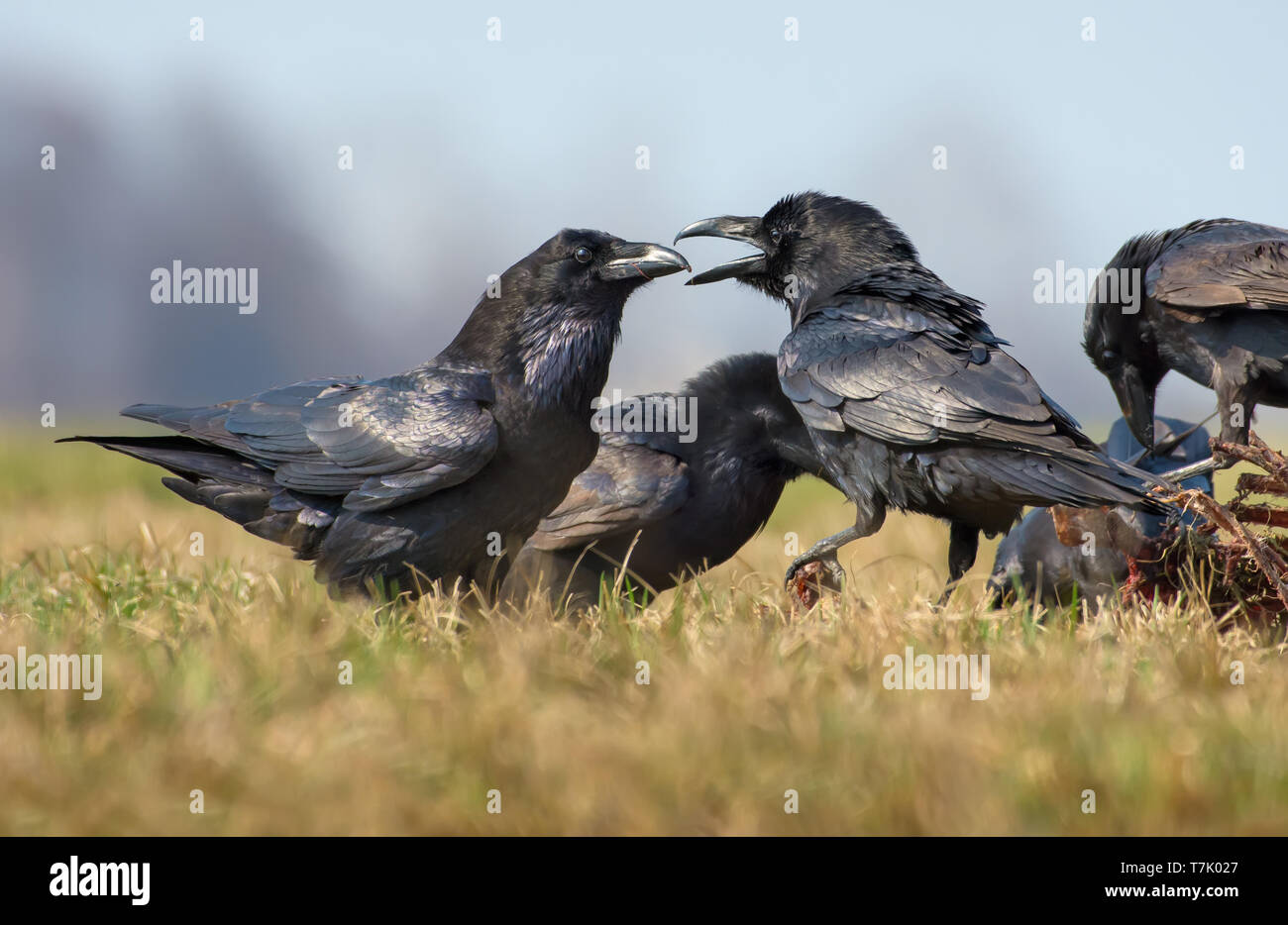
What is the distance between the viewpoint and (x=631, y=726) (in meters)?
2.96

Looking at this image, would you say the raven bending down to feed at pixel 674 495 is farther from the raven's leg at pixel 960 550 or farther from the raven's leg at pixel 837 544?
the raven's leg at pixel 960 550

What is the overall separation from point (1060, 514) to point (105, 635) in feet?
11.8

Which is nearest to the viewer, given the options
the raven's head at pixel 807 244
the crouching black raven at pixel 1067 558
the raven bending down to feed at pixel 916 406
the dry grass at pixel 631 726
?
the dry grass at pixel 631 726

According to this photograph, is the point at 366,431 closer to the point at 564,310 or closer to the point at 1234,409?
the point at 564,310

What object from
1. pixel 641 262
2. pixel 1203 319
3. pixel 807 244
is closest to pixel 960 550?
pixel 807 244

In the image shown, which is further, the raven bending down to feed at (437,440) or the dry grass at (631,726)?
the raven bending down to feed at (437,440)

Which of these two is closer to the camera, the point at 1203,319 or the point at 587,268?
the point at 587,268

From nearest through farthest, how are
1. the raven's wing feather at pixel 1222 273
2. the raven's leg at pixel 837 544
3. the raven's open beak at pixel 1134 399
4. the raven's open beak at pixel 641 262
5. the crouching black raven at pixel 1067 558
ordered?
the raven's leg at pixel 837 544, the raven's open beak at pixel 641 262, the crouching black raven at pixel 1067 558, the raven's wing feather at pixel 1222 273, the raven's open beak at pixel 1134 399

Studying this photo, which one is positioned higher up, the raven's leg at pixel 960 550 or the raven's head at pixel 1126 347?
the raven's head at pixel 1126 347

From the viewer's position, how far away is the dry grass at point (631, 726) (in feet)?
8.48

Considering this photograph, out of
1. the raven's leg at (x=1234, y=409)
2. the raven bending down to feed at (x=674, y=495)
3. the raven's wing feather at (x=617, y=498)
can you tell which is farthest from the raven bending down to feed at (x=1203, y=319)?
the raven's wing feather at (x=617, y=498)

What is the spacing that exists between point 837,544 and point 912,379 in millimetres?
727

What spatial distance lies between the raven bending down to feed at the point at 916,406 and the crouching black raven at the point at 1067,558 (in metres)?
0.47

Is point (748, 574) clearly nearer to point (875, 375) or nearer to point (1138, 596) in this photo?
point (875, 375)
